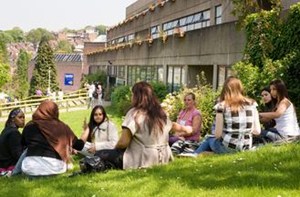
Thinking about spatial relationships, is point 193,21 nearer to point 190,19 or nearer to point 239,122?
point 190,19

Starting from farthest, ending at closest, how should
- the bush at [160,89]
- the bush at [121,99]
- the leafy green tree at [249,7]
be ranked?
the bush at [121,99], the bush at [160,89], the leafy green tree at [249,7]

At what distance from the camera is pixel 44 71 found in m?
82.2

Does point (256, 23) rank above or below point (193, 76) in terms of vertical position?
above

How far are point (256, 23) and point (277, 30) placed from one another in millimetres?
670

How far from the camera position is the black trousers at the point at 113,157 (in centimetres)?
762

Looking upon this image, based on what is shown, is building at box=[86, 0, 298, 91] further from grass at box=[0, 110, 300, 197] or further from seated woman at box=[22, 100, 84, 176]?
seated woman at box=[22, 100, 84, 176]

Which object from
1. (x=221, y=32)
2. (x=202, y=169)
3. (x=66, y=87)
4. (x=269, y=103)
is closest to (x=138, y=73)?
(x=221, y=32)

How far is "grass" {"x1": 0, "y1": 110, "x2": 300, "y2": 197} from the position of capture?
5836mm

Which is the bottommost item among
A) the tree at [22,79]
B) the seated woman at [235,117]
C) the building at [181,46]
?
the tree at [22,79]

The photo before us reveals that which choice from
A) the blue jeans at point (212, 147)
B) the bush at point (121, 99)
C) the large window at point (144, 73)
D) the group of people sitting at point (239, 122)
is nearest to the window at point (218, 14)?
the large window at point (144, 73)

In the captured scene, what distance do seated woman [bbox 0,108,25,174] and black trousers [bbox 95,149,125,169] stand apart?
1.52m

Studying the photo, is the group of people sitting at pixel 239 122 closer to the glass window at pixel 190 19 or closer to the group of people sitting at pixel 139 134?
the group of people sitting at pixel 139 134

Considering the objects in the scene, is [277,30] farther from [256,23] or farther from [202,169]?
[202,169]

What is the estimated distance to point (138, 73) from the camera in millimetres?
33406
